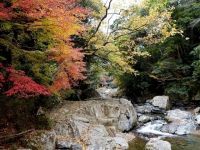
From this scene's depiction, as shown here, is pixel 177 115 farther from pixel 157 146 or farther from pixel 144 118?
pixel 157 146

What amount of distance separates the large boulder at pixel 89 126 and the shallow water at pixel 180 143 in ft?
1.53

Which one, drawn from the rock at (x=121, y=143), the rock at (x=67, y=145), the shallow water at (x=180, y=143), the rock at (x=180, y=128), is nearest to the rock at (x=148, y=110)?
the rock at (x=180, y=128)

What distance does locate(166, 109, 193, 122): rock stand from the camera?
18.7m

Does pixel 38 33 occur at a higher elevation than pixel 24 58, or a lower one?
higher

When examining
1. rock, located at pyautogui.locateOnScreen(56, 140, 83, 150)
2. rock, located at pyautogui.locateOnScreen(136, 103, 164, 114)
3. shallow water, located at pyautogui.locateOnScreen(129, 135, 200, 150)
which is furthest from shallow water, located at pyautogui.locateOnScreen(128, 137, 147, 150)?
rock, located at pyautogui.locateOnScreen(136, 103, 164, 114)

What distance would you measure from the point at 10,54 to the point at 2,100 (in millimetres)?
1674

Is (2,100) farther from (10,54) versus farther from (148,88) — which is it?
(148,88)

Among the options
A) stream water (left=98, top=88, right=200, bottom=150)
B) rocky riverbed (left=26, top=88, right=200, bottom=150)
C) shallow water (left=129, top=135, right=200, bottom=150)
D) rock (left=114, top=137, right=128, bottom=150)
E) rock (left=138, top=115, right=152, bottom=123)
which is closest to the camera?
rocky riverbed (left=26, top=88, right=200, bottom=150)

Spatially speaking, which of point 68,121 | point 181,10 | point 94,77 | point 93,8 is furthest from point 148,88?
point 68,121

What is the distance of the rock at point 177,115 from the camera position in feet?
61.4

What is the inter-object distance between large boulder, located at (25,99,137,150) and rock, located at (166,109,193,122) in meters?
3.01

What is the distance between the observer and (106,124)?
14391 mm

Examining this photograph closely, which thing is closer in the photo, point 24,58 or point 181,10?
point 24,58

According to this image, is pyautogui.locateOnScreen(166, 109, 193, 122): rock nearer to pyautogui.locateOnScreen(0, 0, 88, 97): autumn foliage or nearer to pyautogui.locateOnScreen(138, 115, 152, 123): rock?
pyautogui.locateOnScreen(138, 115, 152, 123): rock
